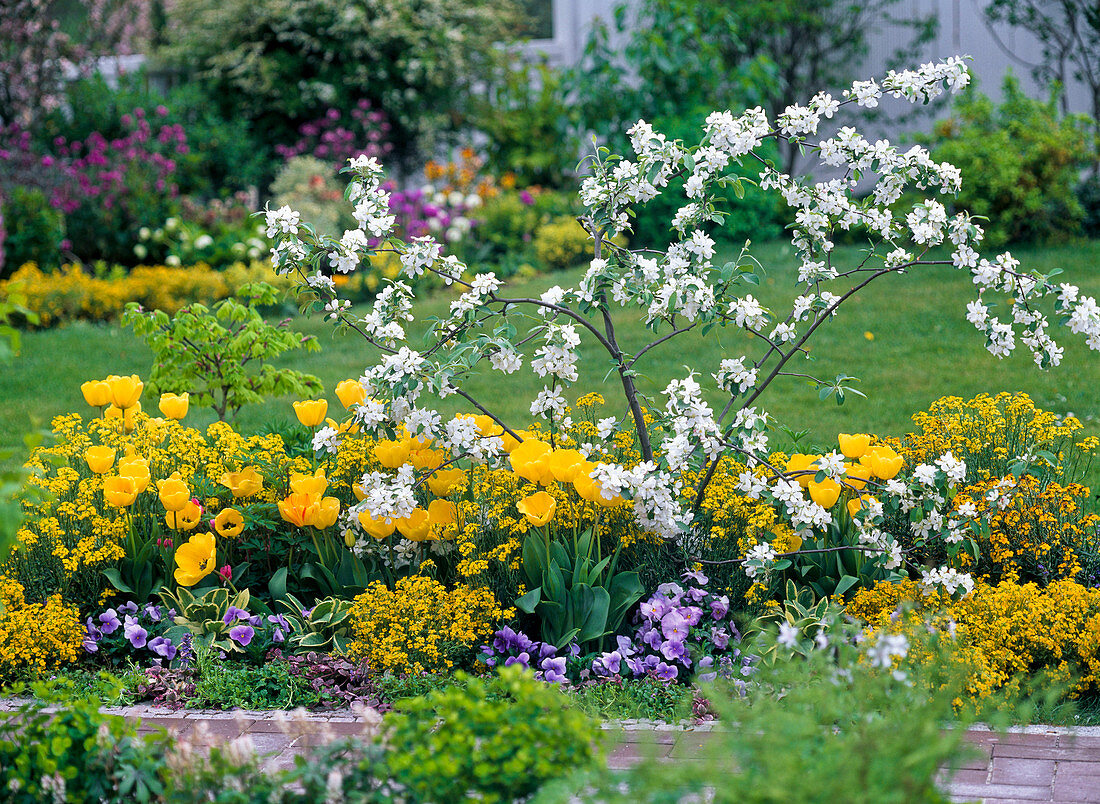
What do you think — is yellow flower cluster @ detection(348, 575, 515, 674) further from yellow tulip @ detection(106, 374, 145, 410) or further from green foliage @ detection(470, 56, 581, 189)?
green foliage @ detection(470, 56, 581, 189)

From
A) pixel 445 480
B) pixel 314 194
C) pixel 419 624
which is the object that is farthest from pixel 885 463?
pixel 314 194

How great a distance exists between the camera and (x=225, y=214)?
969cm

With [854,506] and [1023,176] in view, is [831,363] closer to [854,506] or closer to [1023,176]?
[854,506]

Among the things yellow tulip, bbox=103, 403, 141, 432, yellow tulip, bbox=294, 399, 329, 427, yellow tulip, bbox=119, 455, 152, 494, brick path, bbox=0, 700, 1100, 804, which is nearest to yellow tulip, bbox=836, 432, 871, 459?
brick path, bbox=0, 700, 1100, 804

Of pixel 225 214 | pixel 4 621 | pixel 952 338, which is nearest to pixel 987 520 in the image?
pixel 4 621

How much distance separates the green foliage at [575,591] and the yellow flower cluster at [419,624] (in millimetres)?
145

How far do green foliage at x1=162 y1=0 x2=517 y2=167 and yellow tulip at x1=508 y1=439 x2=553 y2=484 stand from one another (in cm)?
826

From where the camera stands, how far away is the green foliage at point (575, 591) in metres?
3.10

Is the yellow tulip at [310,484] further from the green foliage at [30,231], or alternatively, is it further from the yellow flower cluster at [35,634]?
the green foliage at [30,231]

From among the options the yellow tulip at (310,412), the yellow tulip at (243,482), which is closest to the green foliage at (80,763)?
the yellow tulip at (243,482)

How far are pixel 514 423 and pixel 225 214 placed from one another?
5533 mm

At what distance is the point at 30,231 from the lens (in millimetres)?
8906

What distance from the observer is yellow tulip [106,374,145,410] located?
3871 millimetres

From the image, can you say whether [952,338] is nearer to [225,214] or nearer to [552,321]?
[552,321]
